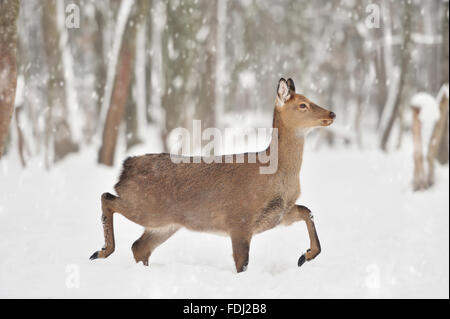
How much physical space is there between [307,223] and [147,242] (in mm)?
1458

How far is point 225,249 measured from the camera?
5973 millimetres

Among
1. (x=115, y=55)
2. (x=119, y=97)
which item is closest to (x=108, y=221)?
(x=119, y=97)

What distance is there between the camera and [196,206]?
4.58m

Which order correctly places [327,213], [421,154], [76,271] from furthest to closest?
[421,154] < [327,213] < [76,271]

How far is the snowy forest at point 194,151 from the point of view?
4.22 metres

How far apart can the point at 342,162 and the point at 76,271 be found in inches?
390

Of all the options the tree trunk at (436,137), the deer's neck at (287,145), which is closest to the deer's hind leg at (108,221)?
the deer's neck at (287,145)

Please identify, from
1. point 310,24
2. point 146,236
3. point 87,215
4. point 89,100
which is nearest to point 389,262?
point 146,236

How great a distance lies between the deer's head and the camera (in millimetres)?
4180

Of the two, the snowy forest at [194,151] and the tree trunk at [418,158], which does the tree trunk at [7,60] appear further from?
the tree trunk at [418,158]

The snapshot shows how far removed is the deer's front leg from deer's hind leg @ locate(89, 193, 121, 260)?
4.76 feet

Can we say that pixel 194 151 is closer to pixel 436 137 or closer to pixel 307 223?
pixel 436 137

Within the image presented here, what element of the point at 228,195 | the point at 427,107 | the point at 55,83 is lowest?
the point at 228,195
